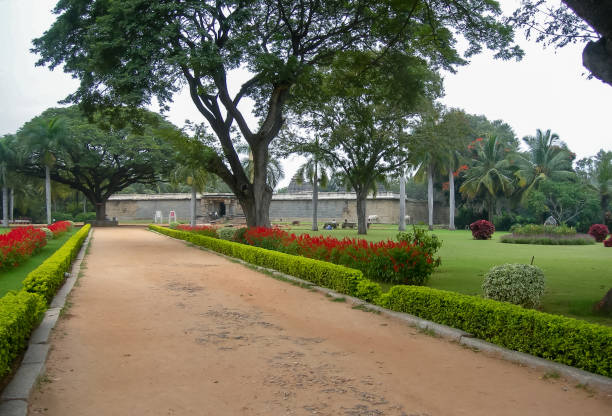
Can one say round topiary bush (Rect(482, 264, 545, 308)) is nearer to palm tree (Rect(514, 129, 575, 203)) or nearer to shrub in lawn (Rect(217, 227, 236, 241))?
shrub in lawn (Rect(217, 227, 236, 241))

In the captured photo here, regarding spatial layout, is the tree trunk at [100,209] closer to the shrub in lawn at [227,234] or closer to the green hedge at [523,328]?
the shrub in lawn at [227,234]

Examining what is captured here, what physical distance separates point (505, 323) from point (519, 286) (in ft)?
5.48

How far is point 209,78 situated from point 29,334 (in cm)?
1282

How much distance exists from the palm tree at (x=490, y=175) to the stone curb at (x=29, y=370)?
39.1m

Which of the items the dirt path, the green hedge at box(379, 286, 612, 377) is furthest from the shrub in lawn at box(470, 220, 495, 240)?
the green hedge at box(379, 286, 612, 377)

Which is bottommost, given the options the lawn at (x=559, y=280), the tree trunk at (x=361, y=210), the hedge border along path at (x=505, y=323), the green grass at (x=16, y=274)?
the lawn at (x=559, y=280)

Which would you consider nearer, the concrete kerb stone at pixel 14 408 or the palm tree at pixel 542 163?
the concrete kerb stone at pixel 14 408

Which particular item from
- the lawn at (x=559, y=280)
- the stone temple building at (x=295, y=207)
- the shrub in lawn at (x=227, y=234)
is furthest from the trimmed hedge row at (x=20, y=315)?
the stone temple building at (x=295, y=207)

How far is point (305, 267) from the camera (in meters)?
9.51

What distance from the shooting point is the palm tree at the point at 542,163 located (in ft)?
132

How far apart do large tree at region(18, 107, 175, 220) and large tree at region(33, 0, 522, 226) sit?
16.9m

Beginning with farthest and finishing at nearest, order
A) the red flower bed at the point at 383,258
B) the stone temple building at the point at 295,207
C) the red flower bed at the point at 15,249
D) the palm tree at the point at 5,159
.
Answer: the stone temple building at the point at 295,207 < the palm tree at the point at 5,159 < the red flower bed at the point at 15,249 < the red flower bed at the point at 383,258

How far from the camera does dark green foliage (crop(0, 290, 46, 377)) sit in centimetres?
388

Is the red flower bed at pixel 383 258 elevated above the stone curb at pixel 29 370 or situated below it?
above
